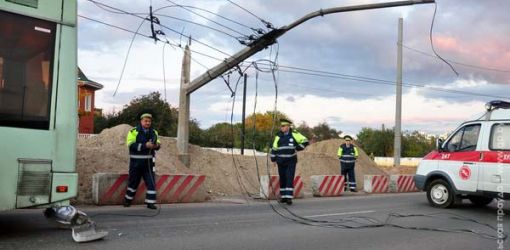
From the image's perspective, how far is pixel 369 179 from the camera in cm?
1984

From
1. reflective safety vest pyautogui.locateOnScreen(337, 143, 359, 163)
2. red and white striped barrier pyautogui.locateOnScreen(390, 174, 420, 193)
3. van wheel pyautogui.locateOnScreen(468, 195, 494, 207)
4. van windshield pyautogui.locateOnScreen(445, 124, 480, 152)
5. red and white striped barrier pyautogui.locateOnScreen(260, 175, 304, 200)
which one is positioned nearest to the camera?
van windshield pyautogui.locateOnScreen(445, 124, 480, 152)

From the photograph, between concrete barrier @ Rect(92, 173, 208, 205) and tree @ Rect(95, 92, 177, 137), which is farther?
tree @ Rect(95, 92, 177, 137)

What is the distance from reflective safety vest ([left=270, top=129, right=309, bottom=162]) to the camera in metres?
13.3

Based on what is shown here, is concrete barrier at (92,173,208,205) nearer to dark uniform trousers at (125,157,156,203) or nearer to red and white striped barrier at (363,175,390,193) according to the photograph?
dark uniform trousers at (125,157,156,203)

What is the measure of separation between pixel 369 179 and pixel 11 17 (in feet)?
49.9

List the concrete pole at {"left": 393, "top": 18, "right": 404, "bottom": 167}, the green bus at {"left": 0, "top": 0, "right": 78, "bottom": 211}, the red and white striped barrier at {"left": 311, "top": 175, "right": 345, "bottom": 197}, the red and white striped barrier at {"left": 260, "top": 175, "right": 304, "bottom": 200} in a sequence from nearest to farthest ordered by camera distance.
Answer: the green bus at {"left": 0, "top": 0, "right": 78, "bottom": 211}
the red and white striped barrier at {"left": 260, "top": 175, "right": 304, "bottom": 200}
the red and white striped barrier at {"left": 311, "top": 175, "right": 345, "bottom": 197}
the concrete pole at {"left": 393, "top": 18, "right": 404, "bottom": 167}

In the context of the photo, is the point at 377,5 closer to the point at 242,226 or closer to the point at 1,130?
→ the point at 242,226

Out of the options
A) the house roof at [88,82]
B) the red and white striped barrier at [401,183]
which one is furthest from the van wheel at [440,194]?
the house roof at [88,82]

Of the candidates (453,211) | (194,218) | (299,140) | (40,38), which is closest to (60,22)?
(40,38)

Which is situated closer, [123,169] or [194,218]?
[194,218]

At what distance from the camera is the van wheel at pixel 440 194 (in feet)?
42.9

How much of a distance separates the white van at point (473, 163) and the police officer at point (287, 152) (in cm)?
334

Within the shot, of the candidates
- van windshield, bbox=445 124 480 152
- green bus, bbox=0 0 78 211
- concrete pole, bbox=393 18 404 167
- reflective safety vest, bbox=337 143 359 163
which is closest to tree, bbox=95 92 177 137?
concrete pole, bbox=393 18 404 167

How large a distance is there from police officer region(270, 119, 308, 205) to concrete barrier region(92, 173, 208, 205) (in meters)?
2.04
